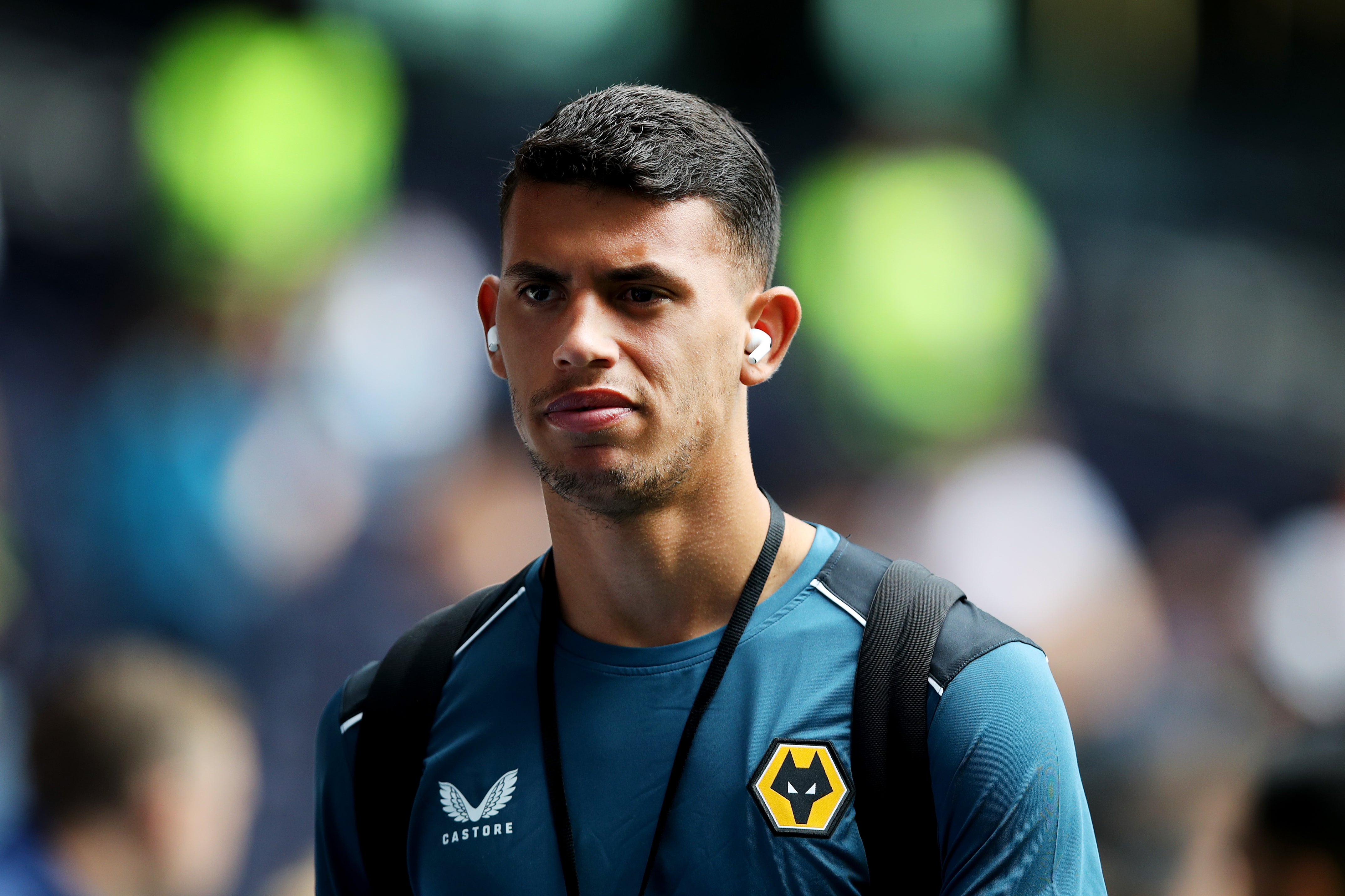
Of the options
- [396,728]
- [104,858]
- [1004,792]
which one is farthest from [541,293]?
[104,858]

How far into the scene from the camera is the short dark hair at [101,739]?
373 centimetres

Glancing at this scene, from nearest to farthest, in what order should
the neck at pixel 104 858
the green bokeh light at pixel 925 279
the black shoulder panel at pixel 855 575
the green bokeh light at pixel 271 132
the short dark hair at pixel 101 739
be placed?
the black shoulder panel at pixel 855 575, the short dark hair at pixel 101 739, the neck at pixel 104 858, the green bokeh light at pixel 271 132, the green bokeh light at pixel 925 279

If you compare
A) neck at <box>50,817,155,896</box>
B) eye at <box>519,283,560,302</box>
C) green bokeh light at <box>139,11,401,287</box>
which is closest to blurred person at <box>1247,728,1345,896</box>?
eye at <box>519,283,560,302</box>

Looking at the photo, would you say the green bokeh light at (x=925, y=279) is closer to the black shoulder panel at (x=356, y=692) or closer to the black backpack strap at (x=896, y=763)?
the black shoulder panel at (x=356, y=692)

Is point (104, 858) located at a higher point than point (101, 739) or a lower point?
lower

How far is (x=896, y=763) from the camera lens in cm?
167

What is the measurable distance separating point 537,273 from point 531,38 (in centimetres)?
490

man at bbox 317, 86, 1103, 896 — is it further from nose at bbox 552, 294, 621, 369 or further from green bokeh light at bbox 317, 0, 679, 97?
green bokeh light at bbox 317, 0, 679, 97

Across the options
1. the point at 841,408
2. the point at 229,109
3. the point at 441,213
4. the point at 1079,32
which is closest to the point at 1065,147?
the point at 1079,32

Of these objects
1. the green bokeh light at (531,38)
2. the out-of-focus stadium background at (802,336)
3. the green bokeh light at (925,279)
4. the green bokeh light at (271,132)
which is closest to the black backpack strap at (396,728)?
the out-of-focus stadium background at (802,336)

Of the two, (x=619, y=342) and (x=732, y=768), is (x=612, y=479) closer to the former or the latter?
(x=619, y=342)

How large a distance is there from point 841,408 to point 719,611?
5.14 m

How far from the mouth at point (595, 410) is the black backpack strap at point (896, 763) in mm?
496

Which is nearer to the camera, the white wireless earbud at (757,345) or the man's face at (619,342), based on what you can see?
the man's face at (619,342)
